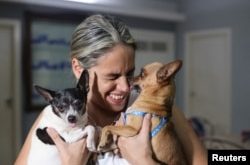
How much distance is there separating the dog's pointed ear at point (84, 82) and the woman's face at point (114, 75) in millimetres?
44

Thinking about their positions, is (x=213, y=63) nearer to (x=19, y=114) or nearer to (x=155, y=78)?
(x=19, y=114)

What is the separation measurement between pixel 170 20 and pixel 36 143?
482cm

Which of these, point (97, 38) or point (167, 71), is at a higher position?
point (97, 38)

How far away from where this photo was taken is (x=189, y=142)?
1209 mm

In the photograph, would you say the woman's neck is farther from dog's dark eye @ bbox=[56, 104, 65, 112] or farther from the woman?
dog's dark eye @ bbox=[56, 104, 65, 112]

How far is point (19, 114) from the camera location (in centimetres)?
457

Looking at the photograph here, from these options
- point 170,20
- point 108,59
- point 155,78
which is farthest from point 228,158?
point 170,20

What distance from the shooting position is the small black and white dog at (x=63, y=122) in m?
1.08

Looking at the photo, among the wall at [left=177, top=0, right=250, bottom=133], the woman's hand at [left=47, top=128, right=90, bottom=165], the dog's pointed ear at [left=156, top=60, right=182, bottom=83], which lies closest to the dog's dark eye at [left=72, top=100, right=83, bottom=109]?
the woman's hand at [left=47, top=128, right=90, bottom=165]

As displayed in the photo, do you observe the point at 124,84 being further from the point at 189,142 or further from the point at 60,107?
the point at 189,142

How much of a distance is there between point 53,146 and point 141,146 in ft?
0.94

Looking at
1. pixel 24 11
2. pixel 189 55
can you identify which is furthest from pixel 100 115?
pixel 189 55

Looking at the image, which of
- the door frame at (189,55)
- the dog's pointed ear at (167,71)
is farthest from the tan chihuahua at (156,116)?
the door frame at (189,55)

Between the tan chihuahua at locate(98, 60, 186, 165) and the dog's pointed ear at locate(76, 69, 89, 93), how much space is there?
154 mm
